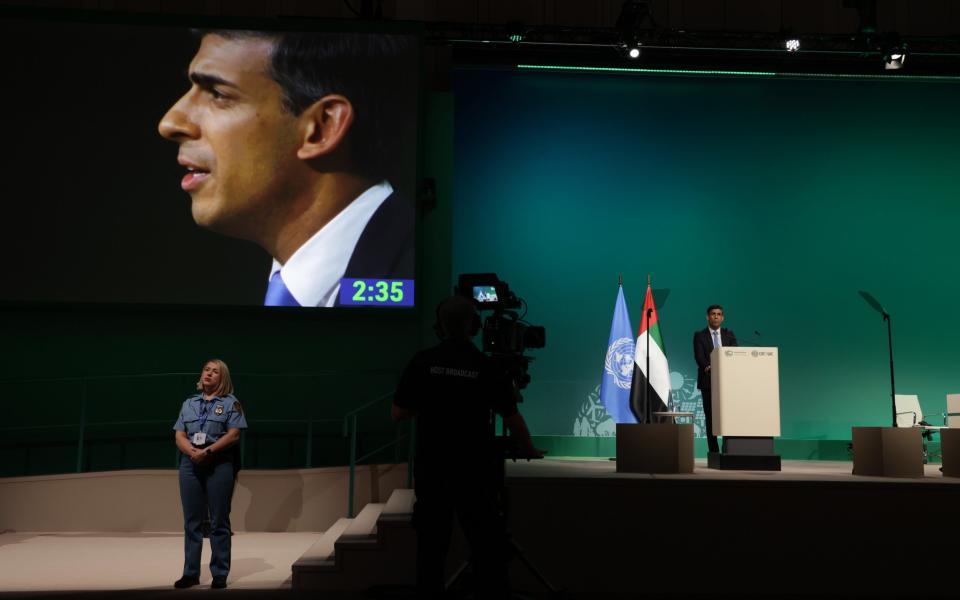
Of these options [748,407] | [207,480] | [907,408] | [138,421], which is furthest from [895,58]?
[138,421]

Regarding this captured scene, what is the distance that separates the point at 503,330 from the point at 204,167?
428 cm

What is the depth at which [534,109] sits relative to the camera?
9867 mm

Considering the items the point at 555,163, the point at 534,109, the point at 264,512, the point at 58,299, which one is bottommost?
the point at 264,512

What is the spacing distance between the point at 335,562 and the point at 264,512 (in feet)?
9.01

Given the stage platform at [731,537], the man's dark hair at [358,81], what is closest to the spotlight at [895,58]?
the man's dark hair at [358,81]

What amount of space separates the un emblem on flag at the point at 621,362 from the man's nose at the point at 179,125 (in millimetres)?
4414

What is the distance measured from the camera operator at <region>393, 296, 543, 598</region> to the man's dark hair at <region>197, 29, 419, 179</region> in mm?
4540

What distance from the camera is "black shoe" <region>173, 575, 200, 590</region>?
5.19 m

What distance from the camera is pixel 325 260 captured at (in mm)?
7961

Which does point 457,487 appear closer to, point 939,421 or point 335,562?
point 335,562

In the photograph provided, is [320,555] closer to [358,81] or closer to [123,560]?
[123,560]

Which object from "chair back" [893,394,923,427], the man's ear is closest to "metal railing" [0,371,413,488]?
the man's ear

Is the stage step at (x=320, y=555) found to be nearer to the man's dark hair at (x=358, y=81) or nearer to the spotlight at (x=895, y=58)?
the man's dark hair at (x=358, y=81)

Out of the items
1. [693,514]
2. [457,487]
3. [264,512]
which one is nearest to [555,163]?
[264,512]
